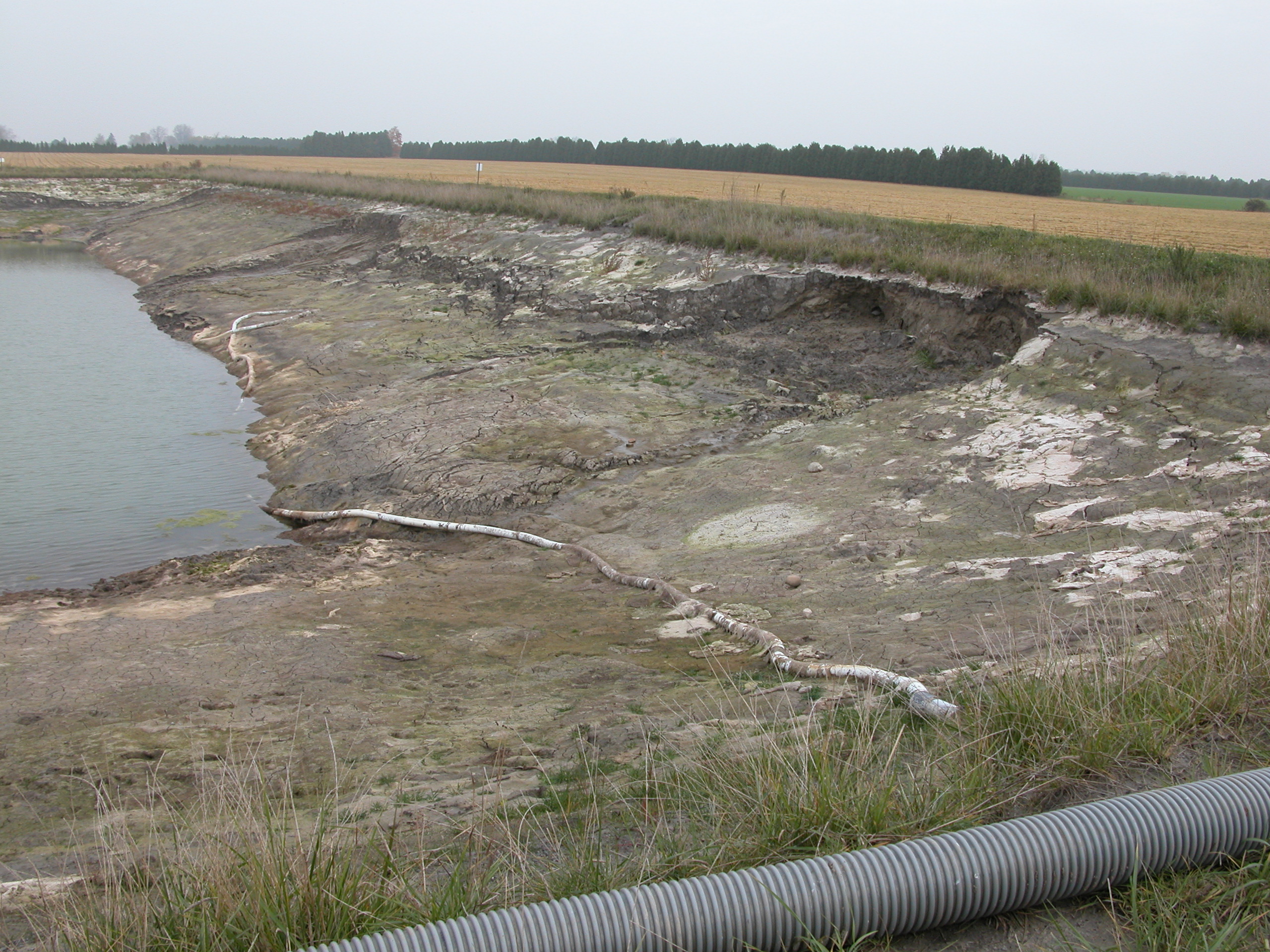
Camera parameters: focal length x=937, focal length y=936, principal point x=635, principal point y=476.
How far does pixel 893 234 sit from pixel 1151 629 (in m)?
12.6

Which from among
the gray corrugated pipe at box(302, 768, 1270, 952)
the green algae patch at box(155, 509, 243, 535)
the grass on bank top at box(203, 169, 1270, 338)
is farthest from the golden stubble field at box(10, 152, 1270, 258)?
the gray corrugated pipe at box(302, 768, 1270, 952)

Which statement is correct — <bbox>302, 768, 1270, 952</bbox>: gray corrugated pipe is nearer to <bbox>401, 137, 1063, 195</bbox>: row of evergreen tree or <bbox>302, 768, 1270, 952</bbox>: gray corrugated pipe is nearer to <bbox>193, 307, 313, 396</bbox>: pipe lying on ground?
<bbox>193, 307, 313, 396</bbox>: pipe lying on ground

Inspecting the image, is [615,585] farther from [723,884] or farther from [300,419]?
[300,419]

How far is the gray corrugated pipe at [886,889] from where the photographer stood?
8.38ft

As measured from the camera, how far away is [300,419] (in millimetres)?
13945

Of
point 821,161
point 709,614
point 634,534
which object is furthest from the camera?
point 821,161

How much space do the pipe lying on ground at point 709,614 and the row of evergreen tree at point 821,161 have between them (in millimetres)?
51487

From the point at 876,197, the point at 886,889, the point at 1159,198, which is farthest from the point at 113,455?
the point at 1159,198

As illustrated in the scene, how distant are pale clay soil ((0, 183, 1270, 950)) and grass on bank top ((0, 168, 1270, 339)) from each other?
337 millimetres

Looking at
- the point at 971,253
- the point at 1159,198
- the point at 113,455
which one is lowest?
the point at 113,455

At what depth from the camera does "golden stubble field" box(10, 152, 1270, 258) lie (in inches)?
881

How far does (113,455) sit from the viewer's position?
13062 mm

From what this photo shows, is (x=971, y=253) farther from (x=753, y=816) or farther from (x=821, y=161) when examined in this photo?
(x=821, y=161)

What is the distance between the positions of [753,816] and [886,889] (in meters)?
0.52
